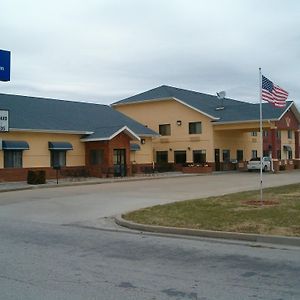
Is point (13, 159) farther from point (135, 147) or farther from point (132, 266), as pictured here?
point (132, 266)

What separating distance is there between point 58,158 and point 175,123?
17247 millimetres

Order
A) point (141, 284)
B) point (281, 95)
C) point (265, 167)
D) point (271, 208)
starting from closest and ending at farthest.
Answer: point (141, 284)
point (271, 208)
point (281, 95)
point (265, 167)

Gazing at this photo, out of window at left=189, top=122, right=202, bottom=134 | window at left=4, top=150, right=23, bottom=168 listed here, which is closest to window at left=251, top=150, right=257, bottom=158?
window at left=189, top=122, right=202, bottom=134

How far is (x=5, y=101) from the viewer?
38.6 meters

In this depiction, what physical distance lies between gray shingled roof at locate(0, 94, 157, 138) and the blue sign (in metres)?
17.1

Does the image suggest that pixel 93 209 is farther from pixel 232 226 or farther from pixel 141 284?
pixel 141 284

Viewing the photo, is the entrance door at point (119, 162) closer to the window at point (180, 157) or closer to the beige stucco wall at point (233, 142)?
the window at point (180, 157)

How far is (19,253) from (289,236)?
5.36 m

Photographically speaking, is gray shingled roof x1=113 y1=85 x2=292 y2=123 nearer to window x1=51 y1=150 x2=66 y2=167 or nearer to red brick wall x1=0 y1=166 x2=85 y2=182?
window x1=51 y1=150 x2=66 y2=167

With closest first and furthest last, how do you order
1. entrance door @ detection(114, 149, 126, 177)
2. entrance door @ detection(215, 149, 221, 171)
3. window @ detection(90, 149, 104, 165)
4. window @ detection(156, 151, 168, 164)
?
window @ detection(90, 149, 104, 165) → entrance door @ detection(114, 149, 126, 177) → entrance door @ detection(215, 149, 221, 171) → window @ detection(156, 151, 168, 164)

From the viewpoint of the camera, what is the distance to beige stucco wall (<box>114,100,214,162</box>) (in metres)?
50.4

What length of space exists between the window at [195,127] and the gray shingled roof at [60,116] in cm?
652

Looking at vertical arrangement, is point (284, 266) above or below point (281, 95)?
below

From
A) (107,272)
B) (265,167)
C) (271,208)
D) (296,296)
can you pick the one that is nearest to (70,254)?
(107,272)
